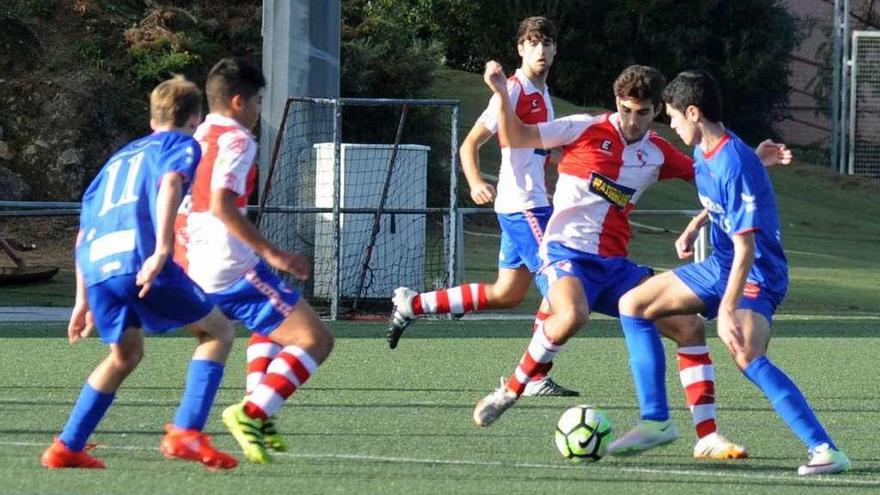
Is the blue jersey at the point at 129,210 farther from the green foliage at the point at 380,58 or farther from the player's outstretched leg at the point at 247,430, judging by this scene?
the green foliage at the point at 380,58

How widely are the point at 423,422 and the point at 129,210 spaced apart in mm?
2220

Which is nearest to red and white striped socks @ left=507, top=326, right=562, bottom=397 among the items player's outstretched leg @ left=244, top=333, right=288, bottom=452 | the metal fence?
player's outstretched leg @ left=244, top=333, right=288, bottom=452

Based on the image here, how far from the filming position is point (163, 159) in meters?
6.34

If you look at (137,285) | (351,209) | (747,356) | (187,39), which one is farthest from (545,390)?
(187,39)

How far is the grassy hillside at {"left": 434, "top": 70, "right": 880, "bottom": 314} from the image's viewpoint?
774 inches

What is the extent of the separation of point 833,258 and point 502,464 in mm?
18529

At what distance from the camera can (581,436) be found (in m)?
6.89

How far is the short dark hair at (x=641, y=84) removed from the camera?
748 cm

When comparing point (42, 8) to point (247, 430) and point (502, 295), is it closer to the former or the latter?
point (502, 295)

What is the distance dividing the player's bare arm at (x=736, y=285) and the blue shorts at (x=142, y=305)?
1.99m

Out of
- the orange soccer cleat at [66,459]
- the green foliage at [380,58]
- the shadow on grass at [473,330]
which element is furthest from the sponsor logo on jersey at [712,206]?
the green foliage at [380,58]

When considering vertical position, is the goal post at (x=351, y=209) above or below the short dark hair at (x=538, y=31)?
below

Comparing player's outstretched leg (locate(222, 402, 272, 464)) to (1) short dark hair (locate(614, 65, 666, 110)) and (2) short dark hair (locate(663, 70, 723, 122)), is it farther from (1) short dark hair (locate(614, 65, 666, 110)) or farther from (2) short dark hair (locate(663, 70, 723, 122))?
(1) short dark hair (locate(614, 65, 666, 110))

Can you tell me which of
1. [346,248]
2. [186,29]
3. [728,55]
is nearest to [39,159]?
[186,29]
